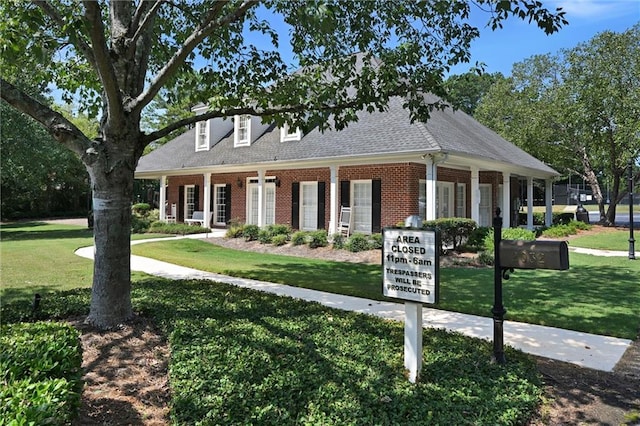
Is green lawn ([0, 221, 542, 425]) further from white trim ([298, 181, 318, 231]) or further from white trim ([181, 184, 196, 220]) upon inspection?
white trim ([181, 184, 196, 220])

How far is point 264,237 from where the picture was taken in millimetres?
15859

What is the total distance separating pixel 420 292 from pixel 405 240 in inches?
18.5

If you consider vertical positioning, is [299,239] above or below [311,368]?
above

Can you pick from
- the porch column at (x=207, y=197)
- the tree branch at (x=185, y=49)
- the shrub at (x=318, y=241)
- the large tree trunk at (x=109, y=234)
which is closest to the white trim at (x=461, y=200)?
the shrub at (x=318, y=241)

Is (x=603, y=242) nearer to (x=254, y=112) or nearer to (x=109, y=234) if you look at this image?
(x=254, y=112)

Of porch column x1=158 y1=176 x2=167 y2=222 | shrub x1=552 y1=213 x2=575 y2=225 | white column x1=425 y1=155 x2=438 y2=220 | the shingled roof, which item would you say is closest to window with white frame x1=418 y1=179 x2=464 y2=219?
the shingled roof

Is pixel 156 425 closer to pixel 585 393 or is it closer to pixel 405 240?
pixel 405 240

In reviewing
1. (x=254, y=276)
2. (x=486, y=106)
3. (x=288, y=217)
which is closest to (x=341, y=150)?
(x=288, y=217)

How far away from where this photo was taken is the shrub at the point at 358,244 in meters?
13.5

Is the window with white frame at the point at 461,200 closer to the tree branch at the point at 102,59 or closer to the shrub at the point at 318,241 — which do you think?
the shrub at the point at 318,241

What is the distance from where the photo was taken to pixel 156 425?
3.18 meters

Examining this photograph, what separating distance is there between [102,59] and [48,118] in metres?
1.12

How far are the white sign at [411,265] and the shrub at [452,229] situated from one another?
894 cm

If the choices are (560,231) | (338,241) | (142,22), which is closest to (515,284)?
(338,241)
